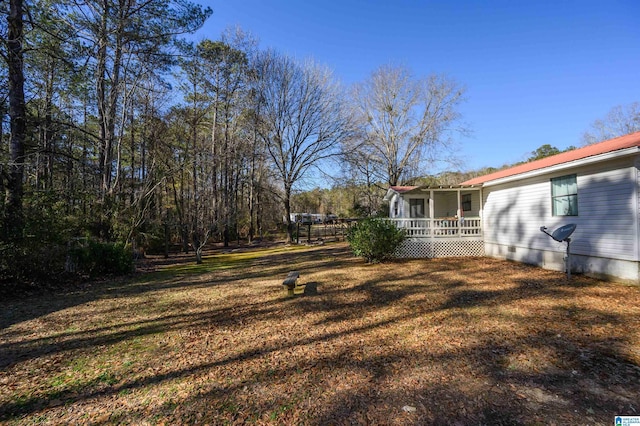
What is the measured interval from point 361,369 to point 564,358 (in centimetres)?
235

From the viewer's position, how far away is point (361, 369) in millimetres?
3121

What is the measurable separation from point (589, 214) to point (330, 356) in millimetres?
7778

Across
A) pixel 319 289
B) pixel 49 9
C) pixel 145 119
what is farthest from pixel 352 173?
pixel 49 9

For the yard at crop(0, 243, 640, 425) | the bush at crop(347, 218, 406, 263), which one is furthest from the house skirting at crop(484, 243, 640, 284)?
the bush at crop(347, 218, 406, 263)

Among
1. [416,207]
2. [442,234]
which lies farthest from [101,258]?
[416,207]

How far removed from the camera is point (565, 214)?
25.6 feet

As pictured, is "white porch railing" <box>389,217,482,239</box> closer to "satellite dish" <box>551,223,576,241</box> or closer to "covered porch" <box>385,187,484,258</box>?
"covered porch" <box>385,187,484,258</box>

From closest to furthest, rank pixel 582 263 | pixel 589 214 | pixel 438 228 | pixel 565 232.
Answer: pixel 565 232 < pixel 589 214 < pixel 582 263 < pixel 438 228

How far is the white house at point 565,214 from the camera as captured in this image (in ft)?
20.5

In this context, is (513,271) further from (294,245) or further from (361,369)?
(294,245)

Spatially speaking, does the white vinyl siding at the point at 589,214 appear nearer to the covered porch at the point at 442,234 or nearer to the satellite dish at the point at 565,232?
the satellite dish at the point at 565,232

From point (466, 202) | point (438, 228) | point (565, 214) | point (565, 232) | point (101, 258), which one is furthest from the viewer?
point (466, 202)

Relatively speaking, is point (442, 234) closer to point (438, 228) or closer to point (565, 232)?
point (438, 228)

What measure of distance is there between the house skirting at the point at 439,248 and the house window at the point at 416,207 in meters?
3.75
